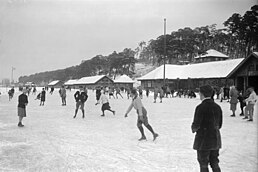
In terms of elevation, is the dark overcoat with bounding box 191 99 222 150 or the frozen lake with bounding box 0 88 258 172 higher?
the dark overcoat with bounding box 191 99 222 150

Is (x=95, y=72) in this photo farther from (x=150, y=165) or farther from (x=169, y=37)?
(x=150, y=165)

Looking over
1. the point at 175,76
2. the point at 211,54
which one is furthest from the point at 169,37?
the point at 175,76

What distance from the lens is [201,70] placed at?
146 feet

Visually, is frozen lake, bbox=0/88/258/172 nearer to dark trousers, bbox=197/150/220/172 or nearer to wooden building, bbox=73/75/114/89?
dark trousers, bbox=197/150/220/172

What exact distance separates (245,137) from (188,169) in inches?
152

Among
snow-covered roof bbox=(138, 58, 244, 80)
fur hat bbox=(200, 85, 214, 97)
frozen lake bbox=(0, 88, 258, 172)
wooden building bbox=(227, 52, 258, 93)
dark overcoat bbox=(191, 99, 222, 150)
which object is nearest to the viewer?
dark overcoat bbox=(191, 99, 222, 150)

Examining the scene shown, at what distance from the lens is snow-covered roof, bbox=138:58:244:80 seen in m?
40.3

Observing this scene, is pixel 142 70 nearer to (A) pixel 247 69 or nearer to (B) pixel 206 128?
(A) pixel 247 69

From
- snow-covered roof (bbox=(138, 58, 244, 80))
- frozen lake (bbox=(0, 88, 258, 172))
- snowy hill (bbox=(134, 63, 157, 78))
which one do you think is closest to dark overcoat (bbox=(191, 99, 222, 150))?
frozen lake (bbox=(0, 88, 258, 172))

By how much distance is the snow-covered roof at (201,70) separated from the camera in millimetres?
40344

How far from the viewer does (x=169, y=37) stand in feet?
216

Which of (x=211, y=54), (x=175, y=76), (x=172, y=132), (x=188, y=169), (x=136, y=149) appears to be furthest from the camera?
(x=211, y=54)

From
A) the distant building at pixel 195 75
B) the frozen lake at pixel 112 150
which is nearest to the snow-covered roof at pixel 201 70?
the distant building at pixel 195 75

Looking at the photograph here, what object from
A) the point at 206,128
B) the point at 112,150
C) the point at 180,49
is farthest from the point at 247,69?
the point at 180,49
